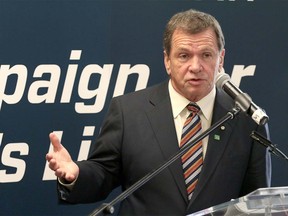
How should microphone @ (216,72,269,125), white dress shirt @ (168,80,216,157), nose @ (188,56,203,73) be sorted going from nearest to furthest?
microphone @ (216,72,269,125) → nose @ (188,56,203,73) → white dress shirt @ (168,80,216,157)

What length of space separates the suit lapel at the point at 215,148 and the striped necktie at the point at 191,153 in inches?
1.3

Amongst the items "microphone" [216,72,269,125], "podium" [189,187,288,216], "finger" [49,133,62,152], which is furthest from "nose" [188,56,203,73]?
"podium" [189,187,288,216]

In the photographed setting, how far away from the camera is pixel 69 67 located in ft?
11.9

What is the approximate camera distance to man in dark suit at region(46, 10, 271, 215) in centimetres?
271

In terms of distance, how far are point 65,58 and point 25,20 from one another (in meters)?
A: 0.30

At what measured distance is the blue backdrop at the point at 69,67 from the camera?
11.6 feet

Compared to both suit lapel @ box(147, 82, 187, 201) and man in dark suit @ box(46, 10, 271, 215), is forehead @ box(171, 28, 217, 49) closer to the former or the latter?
man in dark suit @ box(46, 10, 271, 215)

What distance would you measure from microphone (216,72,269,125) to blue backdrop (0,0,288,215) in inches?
58.1

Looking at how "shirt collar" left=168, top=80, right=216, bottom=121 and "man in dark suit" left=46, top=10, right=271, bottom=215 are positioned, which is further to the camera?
"shirt collar" left=168, top=80, right=216, bottom=121

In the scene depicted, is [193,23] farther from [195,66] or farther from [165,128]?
[165,128]

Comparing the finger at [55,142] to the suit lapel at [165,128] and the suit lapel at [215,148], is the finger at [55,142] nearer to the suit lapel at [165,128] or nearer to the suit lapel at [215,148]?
the suit lapel at [165,128]

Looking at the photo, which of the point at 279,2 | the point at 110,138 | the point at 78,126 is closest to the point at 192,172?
the point at 110,138

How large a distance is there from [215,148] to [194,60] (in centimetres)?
38

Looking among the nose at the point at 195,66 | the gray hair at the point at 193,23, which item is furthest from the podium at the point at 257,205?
the gray hair at the point at 193,23
